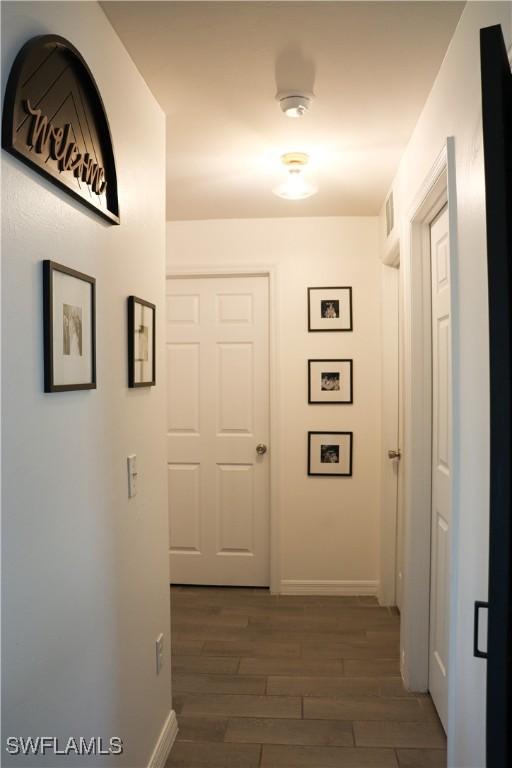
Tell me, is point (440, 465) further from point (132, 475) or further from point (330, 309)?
point (330, 309)

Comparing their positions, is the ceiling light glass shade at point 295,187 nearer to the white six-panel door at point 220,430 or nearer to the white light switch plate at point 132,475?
the white six-panel door at point 220,430

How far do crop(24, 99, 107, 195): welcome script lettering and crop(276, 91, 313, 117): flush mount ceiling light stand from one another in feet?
2.80

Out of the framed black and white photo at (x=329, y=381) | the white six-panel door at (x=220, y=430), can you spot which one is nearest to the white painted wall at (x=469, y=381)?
the framed black and white photo at (x=329, y=381)

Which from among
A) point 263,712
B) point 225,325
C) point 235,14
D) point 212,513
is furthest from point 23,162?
point 212,513

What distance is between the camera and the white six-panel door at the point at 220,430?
12.8ft

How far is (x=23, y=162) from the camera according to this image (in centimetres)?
113

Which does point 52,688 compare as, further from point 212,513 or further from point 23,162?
point 212,513

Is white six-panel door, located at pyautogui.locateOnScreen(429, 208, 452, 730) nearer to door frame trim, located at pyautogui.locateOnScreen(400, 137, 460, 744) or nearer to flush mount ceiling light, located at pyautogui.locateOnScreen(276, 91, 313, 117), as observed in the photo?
door frame trim, located at pyautogui.locateOnScreen(400, 137, 460, 744)

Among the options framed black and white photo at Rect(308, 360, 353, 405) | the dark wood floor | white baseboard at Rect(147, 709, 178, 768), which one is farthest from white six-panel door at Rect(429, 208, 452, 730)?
framed black and white photo at Rect(308, 360, 353, 405)

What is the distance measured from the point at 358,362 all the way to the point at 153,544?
84.9 inches

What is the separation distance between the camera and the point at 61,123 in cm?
132

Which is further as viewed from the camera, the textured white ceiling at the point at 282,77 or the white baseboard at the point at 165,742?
the white baseboard at the point at 165,742

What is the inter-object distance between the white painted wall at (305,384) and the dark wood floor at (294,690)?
31cm
